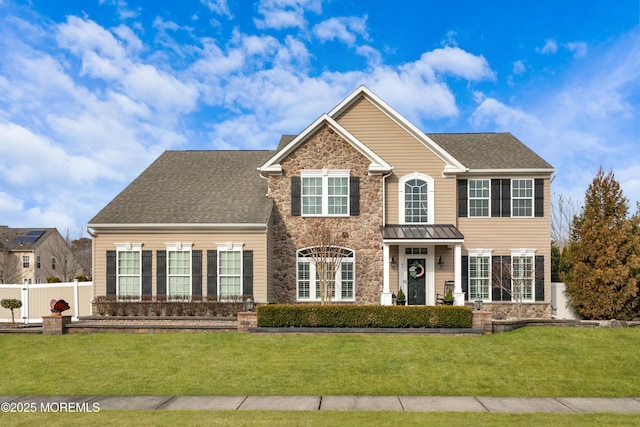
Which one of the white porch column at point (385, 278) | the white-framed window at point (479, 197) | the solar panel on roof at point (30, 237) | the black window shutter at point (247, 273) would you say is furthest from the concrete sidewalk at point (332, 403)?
the solar panel on roof at point (30, 237)

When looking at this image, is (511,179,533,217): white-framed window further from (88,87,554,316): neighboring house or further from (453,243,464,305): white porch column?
(453,243,464,305): white porch column

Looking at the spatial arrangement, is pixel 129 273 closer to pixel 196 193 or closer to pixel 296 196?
pixel 196 193

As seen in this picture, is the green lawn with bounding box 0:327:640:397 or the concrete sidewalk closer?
the concrete sidewalk

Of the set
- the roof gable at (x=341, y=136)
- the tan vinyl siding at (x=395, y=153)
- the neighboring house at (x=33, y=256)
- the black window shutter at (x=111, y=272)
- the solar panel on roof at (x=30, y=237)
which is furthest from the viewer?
the solar panel on roof at (x=30, y=237)

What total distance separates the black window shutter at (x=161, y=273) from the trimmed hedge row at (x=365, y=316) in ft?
20.2

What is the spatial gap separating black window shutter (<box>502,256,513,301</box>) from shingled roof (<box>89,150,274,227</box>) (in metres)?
10.3

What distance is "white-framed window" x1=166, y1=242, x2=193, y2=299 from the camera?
1995cm

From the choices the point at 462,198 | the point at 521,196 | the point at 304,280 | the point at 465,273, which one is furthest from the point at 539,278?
the point at 304,280

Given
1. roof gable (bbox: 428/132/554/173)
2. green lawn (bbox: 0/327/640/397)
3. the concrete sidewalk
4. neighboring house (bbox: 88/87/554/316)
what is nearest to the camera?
the concrete sidewalk

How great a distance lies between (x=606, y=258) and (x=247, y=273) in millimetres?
14099

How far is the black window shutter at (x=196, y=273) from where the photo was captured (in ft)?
65.0

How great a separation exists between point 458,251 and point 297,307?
7332mm

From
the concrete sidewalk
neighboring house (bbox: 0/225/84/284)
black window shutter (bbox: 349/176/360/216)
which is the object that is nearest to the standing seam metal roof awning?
black window shutter (bbox: 349/176/360/216)

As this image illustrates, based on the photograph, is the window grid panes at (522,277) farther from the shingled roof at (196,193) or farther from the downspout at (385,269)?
the shingled roof at (196,193)
